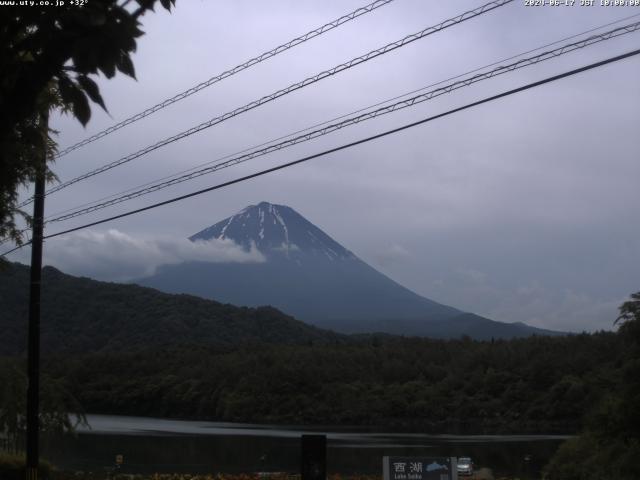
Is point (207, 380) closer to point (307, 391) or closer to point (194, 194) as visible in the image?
point (307, 391)

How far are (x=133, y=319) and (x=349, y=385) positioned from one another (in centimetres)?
5122

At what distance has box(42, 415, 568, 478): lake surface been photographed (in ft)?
124

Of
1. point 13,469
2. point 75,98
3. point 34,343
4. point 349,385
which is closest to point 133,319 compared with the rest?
point 349,385

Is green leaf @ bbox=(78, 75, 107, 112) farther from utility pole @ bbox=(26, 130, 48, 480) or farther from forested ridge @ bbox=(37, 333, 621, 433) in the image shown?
forested ridge @ bbox=(37, 333, 621, 433)

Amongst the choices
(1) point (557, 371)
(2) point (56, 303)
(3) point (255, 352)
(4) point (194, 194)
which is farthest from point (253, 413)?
(4) point (194, 194)

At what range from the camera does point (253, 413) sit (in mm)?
101188

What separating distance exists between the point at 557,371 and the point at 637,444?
70.8 metres

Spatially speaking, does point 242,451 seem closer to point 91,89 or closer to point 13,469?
point 13,469

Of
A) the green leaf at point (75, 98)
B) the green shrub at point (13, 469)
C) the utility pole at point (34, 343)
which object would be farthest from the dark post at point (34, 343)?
the green leaf at point (75, 98)

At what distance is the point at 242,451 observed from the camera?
162ft

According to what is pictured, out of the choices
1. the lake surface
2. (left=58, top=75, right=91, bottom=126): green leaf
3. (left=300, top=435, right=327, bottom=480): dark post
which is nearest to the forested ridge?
the lake surface

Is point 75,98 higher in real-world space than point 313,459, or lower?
higher

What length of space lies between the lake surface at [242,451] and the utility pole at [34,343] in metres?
14.3

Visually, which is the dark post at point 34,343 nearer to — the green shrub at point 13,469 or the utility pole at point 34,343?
the utility pole at point 34,343
